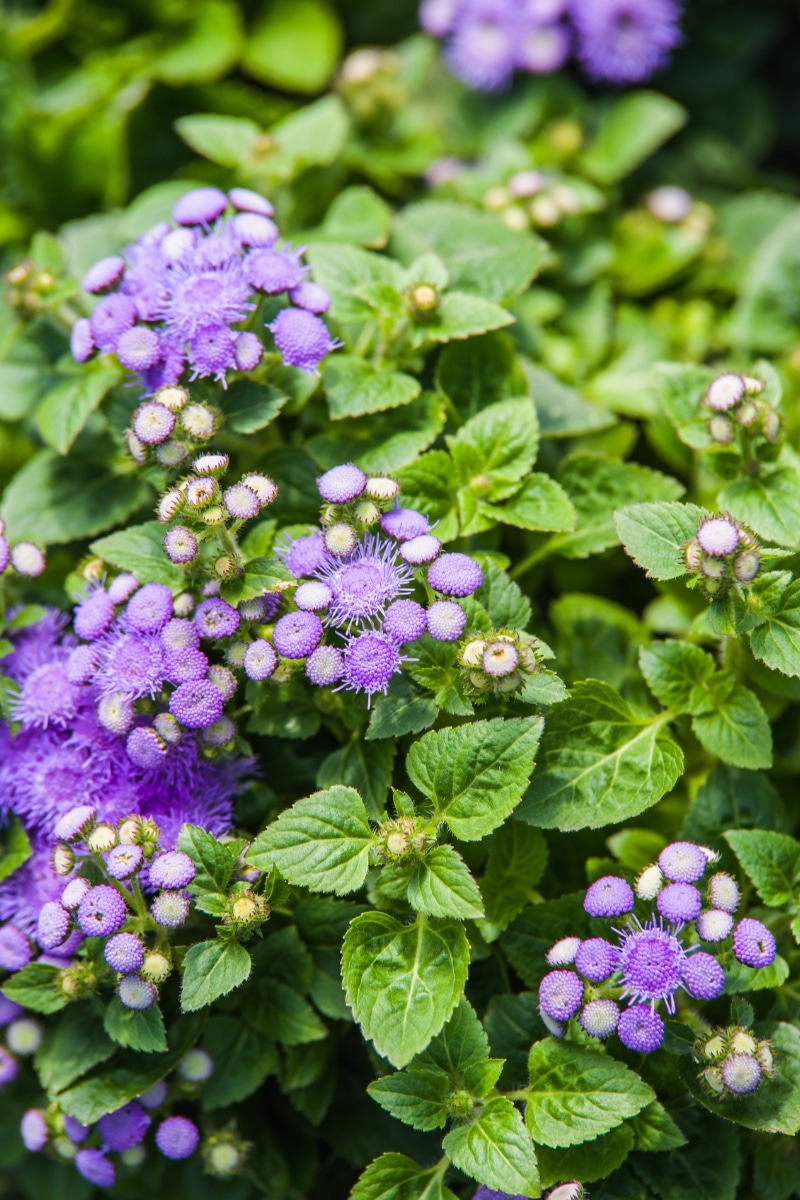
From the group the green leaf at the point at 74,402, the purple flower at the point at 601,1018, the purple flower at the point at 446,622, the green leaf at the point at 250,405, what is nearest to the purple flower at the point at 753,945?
the purple flower at the point at 601,1018

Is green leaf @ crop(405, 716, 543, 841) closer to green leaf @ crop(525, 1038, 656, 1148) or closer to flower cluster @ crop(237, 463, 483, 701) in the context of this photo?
flower cluster @ crop(237, 463, 483, 701)

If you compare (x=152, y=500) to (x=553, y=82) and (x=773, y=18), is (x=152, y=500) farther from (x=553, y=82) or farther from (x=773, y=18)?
(x=773, y=18)

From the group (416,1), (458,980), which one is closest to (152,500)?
(458,980)

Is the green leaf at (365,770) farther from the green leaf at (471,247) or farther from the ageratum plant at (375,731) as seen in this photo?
the green leaf at (471,247)

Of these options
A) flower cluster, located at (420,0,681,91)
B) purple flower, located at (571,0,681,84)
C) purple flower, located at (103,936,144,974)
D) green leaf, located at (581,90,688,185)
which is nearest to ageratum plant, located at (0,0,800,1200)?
purple flower, located at (103,936,144,974)

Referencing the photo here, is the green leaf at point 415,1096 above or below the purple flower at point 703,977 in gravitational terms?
below

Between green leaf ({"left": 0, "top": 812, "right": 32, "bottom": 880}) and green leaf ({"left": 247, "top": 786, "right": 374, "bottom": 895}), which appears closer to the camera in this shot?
green leaf ({"left": 247, "top": 786, "right": 374, "bottom": 895})
